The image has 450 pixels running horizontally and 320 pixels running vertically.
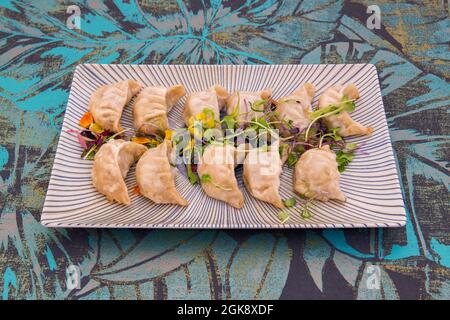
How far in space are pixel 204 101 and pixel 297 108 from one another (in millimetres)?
551

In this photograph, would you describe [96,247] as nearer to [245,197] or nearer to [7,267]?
[7,267]

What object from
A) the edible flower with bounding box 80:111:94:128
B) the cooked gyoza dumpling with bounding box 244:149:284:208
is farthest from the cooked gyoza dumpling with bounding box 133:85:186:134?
the cooked gyoza dumpling with bounding box 244:149:284:208

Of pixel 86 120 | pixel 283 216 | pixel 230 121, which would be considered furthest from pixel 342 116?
pixel 86 120

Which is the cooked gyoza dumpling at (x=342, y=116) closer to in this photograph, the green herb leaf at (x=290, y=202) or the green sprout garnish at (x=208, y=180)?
the green herb leaf at (x=290, y=202)

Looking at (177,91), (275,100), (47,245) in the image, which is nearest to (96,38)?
(177,91)

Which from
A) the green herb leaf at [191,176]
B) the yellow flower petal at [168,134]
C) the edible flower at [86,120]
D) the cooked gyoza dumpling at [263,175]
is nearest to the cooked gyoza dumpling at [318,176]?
the cooked gyoza dumpling at [263,175]

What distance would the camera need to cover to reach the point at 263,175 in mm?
2502

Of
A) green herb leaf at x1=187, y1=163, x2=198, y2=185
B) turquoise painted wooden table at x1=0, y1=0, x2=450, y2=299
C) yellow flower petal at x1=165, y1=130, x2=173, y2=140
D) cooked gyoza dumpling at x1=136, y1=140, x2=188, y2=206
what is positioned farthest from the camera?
yellow flower petal at x1=165, y1=130, x2=173, y2=140

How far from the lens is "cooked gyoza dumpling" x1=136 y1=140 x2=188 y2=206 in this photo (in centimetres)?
247

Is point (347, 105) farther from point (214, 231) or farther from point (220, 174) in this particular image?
point (214, 231)

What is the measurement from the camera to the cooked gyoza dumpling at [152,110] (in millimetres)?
2814

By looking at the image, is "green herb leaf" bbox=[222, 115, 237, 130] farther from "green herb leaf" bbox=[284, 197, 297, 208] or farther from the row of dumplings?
"green herb leaf" bbox=[284, 197, 297, 208]

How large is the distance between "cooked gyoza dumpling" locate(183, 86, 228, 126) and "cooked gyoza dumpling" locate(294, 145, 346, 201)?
0.61 meters

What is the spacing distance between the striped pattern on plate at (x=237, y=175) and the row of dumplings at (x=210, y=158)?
0.06m
